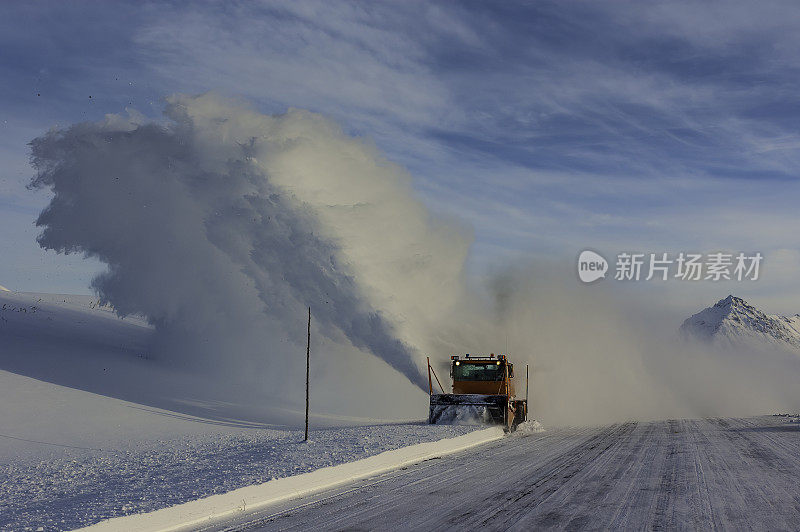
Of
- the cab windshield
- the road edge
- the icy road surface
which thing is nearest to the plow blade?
the cab windshield

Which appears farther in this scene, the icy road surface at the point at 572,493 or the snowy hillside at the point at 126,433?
the snowy hillside at the point at 126,433

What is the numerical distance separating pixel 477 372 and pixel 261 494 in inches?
707

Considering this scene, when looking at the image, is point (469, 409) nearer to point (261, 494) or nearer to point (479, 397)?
point (479, 397)

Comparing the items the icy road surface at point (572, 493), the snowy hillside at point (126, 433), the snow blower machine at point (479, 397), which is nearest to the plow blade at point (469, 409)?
the snow blower machine at point (479, 397)

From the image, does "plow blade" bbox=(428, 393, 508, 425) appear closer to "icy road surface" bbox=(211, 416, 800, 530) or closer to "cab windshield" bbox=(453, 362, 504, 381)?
"cab windshield" bbox=(453, 362, 504, 381)

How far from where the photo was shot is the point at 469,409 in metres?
26.5

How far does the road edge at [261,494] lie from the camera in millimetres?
9545

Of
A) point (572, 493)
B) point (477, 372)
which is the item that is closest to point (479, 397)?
point (477, 372)

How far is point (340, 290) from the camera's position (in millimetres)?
30547

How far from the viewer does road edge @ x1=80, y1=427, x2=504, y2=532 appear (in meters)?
9.55

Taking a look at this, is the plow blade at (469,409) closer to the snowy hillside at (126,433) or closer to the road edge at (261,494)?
the snowy hillside at (126,433)

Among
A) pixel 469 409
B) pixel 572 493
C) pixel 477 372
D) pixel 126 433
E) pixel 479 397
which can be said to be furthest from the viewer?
pixel 477 372

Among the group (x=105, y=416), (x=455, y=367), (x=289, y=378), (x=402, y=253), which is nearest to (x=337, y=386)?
(x=289, y=378)

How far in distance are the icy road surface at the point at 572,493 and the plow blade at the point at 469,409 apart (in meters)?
5.24
